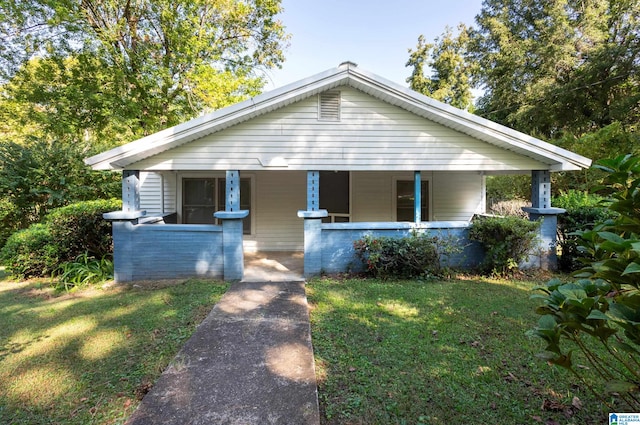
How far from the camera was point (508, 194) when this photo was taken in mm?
15898

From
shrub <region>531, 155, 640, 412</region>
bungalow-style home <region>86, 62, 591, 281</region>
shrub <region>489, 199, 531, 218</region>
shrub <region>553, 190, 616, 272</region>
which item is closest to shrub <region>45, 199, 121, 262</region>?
bungalow-style home <region>86, 62, 591, 281</region>

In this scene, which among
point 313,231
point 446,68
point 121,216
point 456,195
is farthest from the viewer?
point 446,68

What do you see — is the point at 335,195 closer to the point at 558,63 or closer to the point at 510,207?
the point at 510,207

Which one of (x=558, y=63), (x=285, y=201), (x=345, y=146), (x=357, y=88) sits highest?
(x=558, y=63)

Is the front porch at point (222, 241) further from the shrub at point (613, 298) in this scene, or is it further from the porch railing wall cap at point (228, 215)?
the shrub at point (613, 298)

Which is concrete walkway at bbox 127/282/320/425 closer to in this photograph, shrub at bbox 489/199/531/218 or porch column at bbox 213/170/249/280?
porch column at bbox 213/170/249/280

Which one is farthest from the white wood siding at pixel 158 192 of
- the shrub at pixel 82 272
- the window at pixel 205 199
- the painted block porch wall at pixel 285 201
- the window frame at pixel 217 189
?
the shrub at pixel 82 272

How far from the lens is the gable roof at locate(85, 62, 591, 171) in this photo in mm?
5996

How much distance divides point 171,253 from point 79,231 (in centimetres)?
233

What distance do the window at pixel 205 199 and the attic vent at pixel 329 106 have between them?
3702 mm

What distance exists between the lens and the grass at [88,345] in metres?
2.58

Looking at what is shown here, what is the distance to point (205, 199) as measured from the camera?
9398 millimetres

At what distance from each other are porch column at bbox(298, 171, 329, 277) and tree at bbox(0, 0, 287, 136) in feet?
32.6

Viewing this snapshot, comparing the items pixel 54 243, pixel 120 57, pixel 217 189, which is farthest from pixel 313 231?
pixel 120 57
